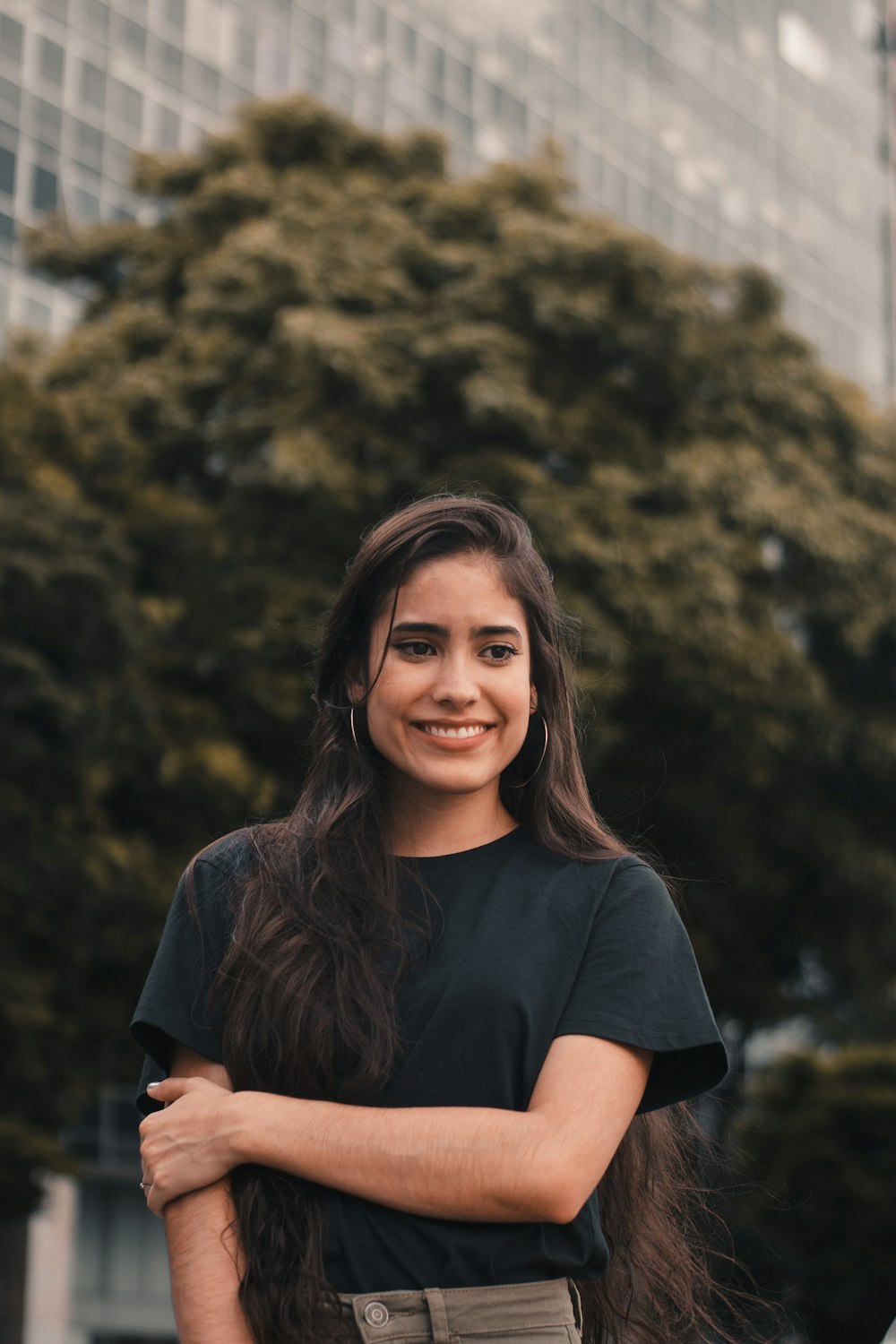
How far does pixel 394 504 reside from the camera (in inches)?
441

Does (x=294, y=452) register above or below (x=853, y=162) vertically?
below

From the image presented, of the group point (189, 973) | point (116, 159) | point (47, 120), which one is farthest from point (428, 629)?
point (116, 159)

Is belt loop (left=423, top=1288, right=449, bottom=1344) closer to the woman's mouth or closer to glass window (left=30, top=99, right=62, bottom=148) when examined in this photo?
the woman's mouth

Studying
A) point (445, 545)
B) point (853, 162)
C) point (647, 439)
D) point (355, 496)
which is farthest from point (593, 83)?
point (445, 545)

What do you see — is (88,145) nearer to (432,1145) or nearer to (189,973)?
(189,973)

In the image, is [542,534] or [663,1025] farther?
[542,534]

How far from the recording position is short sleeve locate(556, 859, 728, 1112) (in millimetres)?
2010

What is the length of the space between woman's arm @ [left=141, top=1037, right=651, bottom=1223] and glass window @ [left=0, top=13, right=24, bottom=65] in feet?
67.3

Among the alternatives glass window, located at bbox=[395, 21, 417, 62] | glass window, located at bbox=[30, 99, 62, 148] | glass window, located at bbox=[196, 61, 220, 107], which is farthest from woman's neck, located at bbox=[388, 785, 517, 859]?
glass window, located at bbox=[395, 21, 417, 62]

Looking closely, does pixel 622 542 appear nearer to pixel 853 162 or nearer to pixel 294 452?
pixel 294 452

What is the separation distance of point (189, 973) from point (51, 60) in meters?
20.9

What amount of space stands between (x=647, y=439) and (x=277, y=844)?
11.5 metres

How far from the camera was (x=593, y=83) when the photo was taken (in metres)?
29.2

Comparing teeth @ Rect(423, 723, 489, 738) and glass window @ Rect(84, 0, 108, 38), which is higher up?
glass window @ Rect(84, 0, 108, 38)
